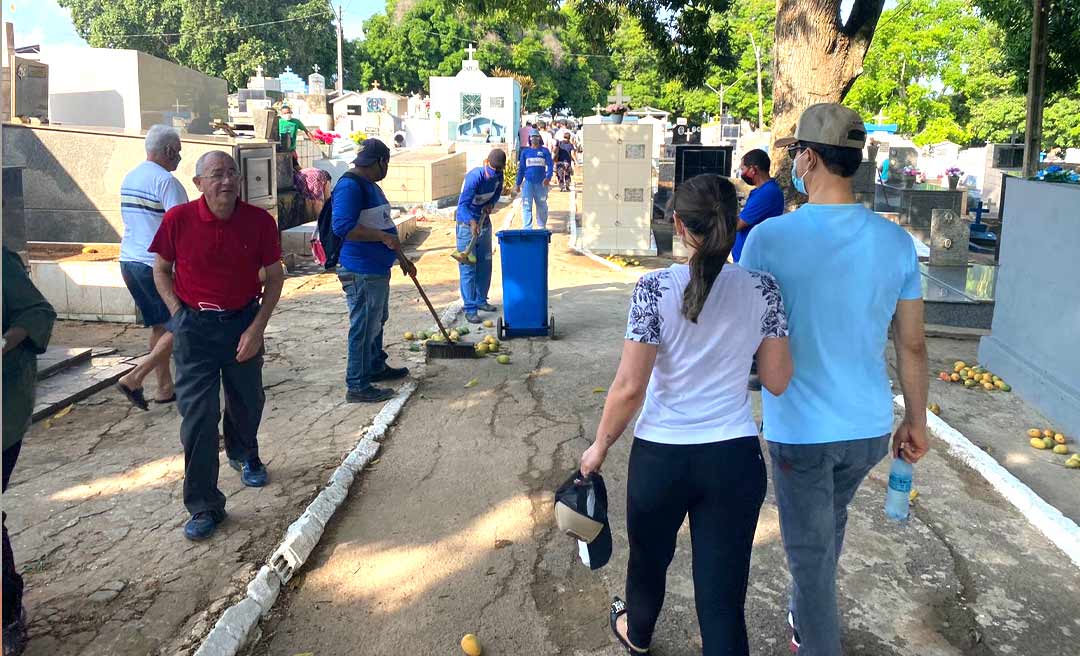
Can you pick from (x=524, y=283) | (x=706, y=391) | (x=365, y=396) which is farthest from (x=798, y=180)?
(x=524, y=283)

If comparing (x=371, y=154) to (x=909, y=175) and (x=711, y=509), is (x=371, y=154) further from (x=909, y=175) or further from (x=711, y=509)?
(x=909, y=175)

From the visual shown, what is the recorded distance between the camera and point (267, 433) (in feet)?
19.7

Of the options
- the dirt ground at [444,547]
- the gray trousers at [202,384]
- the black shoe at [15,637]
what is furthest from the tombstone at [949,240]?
the black shoe at [15,637]

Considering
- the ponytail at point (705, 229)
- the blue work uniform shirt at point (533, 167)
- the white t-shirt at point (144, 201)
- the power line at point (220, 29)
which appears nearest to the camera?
the ponytail at point (705, 229)

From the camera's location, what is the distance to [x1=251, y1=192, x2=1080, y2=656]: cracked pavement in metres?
3.62

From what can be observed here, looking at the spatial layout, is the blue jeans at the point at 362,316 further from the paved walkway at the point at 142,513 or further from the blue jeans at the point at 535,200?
the blue jeans at the point at 535,200

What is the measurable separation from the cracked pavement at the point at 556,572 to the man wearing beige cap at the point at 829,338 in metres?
0.93

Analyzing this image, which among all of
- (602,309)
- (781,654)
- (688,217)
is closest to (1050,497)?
(781,654)

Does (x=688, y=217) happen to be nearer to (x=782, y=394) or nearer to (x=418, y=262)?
(x=782, y=394)

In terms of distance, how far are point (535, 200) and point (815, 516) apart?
45.7 ft

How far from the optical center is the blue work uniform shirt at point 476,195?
30.1 ft

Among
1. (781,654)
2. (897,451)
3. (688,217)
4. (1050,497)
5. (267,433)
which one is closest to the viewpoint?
(688,217)

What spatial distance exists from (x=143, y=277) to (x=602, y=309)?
5433mm

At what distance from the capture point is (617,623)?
3.49m
